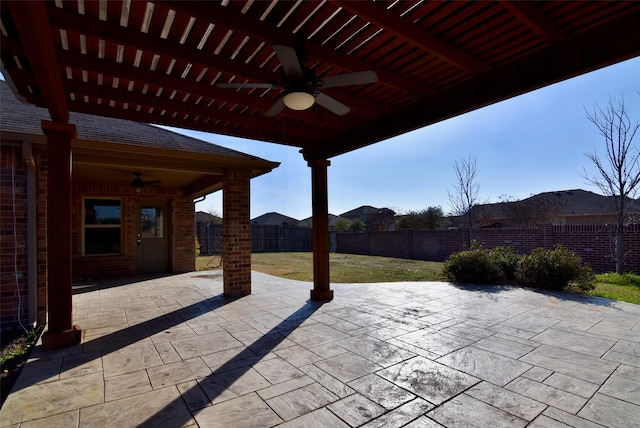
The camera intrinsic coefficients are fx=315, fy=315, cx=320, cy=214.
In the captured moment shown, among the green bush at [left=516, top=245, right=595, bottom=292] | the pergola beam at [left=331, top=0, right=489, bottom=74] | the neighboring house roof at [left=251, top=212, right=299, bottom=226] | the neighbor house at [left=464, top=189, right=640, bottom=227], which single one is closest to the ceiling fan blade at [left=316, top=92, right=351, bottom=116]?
the pergola beam at [left=331, top=0, right=489, bottom=74]

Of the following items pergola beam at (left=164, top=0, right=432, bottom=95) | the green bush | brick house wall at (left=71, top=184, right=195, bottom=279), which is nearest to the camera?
pergola beam at (left=164, top=0, right=432, bottom=95)

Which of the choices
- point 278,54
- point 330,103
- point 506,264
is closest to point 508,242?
point 506,264

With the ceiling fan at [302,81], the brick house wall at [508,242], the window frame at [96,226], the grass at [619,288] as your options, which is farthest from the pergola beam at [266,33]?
the brick house wall at [508,242]

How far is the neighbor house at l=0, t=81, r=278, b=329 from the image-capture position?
4.16 metres

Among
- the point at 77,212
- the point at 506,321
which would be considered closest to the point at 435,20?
the point at 506,321

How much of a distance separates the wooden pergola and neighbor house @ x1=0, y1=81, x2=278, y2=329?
0.84 metres

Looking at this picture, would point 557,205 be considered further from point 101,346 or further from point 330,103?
point 101,346

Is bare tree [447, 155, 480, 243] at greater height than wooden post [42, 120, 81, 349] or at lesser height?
greater

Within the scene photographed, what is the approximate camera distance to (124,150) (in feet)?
15.0

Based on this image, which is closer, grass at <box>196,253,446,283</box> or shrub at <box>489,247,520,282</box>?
shrub at <box>489,247,520,282</box>

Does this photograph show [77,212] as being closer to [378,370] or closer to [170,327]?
[170,327]

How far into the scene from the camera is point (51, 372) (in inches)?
109

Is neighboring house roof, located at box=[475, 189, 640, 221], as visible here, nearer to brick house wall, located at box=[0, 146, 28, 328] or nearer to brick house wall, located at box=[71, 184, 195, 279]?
brick house wall, located at box=[71, 184, 195, 279]

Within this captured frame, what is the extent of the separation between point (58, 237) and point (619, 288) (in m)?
9.88
